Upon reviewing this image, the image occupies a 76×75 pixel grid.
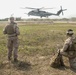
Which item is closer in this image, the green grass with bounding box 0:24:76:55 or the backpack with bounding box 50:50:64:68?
the backpack with bounding box 50:50:64:68

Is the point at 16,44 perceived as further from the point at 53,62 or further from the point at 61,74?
the point at 61,74

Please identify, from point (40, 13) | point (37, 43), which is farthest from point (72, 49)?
point (40, 13)

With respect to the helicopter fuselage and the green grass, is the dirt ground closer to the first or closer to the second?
the green grass

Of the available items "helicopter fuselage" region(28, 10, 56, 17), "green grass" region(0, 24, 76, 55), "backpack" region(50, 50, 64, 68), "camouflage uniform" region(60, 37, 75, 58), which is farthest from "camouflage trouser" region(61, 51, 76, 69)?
"helicopter fuselage" region(28, 10, 56, 17)

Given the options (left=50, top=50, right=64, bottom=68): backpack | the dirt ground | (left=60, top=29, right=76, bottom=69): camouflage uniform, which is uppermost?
(left=60, top=29, right=76, bottom=69): camouflage uniform

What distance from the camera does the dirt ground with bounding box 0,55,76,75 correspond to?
962cm

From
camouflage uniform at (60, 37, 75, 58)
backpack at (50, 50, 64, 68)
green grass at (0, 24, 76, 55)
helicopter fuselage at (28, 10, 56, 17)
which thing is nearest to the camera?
camouflage uniform at (60, 37, 75, 58)

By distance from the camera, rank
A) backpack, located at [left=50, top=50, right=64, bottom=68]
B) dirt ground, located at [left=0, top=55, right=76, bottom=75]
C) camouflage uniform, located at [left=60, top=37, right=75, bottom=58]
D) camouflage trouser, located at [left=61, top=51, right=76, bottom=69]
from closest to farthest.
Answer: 1. dirt ground, located at [left=0, top=55, right=76, bottom=75]
2. camouflage uniform, located at [left=60, top=37, right=75, bottom=58]
3. camouflage trouser, located at [left=61, top=51, right=76, bottom=69]
4. backpack, located at [left=50, top=50, right=64, bottom=68]

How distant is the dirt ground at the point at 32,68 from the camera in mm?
9625

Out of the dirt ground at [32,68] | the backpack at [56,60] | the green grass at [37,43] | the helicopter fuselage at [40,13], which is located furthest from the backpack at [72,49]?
the helicopter fuselage at [40,13]

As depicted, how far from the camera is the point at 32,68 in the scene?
10.2 meters

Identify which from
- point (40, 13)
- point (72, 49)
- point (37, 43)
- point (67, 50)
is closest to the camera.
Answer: point (72, 49)

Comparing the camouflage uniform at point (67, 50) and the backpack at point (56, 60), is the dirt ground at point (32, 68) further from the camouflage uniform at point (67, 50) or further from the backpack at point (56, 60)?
the camouflage uniform at point (67, 50)

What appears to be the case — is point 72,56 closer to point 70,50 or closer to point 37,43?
point 70,50
